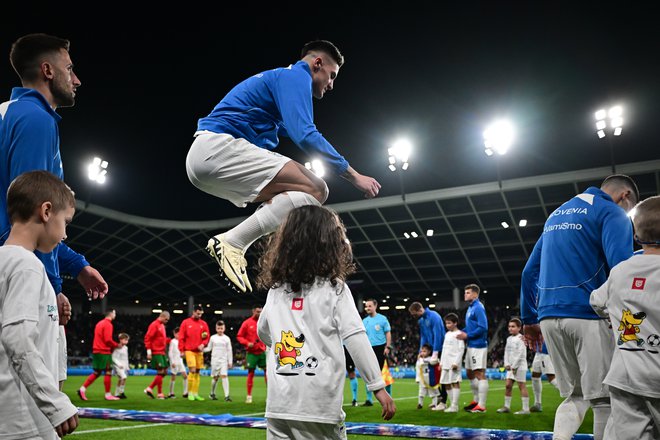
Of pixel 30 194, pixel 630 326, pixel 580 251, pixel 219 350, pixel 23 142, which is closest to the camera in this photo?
pixel 30 194

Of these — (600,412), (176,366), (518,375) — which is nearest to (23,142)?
(600,412)

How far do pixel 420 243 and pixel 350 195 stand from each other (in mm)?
5674

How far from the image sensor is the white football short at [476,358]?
1159 centimetres

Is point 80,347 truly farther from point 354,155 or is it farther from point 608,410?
point 608,410

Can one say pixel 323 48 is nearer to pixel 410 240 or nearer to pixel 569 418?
pixel 569 418

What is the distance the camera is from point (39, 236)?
2.48 meters

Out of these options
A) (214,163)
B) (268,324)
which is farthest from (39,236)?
(268,324)

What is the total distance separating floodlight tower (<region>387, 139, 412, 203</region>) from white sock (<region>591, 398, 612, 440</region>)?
25729mm

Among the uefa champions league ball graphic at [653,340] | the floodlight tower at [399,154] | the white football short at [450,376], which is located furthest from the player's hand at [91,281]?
the floodlight tower at [399,154]

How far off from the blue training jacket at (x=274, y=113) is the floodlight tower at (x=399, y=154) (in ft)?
86.5

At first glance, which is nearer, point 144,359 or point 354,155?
point 354,155

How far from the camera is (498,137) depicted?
27234mm

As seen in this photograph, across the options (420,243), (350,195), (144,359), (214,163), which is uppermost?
(350,195)

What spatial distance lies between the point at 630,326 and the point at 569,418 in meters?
1.13
